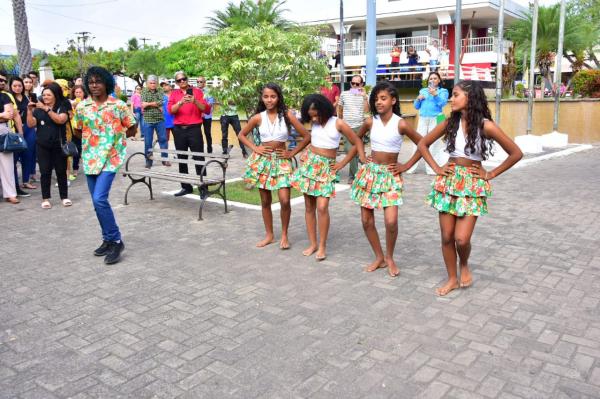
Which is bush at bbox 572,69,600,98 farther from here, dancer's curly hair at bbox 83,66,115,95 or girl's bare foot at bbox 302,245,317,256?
dancer's curly hair at bbox 83,66,115,95

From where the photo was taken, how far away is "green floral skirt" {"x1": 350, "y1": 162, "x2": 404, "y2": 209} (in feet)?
15.9

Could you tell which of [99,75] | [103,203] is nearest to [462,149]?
[103,203]

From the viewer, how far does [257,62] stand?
342 inches

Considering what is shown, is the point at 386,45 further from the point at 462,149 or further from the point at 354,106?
the point at 462,149

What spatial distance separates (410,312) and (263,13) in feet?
70.9

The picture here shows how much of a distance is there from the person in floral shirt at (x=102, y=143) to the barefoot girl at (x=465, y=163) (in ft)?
10.4

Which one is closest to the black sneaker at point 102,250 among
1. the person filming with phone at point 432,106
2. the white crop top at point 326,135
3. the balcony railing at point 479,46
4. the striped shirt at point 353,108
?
the white crop top at point 326,135

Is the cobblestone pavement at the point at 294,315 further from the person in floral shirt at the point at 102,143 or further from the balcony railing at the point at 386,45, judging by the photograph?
the balcony railing at the point at 386,45

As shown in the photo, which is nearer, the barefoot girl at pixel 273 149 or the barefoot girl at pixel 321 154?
the barefoot girl at pixel 321 154

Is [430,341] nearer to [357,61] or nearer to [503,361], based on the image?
[503,361]

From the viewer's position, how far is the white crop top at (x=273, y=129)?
5797mm

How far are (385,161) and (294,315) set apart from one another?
162 cm

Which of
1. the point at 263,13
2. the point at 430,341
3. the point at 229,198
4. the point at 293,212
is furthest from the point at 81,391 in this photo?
the point at 263,13

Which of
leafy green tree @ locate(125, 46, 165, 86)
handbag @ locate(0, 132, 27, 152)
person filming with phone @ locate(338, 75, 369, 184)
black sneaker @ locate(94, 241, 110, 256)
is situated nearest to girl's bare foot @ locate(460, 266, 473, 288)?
black sneaker @ locate(94, 241, 110, 256)
